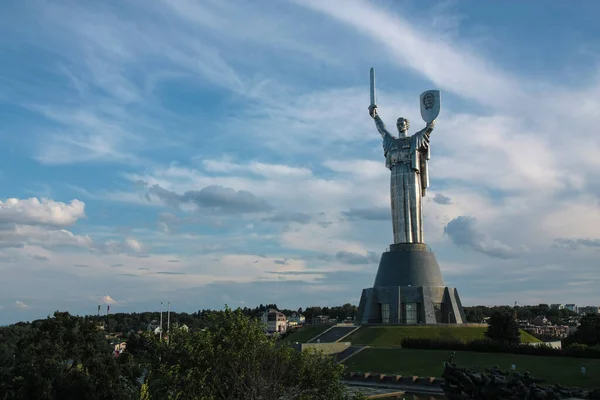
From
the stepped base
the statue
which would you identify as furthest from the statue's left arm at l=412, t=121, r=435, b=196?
the stepped base

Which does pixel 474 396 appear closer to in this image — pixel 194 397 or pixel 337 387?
pixel 337 387

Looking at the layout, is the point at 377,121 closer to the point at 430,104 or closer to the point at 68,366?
the point at 430,104

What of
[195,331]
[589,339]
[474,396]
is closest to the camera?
[195,331]

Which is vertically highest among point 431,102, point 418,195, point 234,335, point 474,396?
point 431,102

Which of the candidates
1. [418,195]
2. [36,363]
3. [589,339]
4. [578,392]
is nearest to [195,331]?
[36,363]

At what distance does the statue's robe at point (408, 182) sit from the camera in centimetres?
5559

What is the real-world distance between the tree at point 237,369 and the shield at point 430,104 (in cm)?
4408

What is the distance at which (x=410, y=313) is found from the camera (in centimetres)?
5228

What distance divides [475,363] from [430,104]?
93.9 feet

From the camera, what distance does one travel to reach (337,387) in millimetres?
14664

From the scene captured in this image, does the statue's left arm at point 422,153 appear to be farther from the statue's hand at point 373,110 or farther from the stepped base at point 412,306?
the stepped base at point 412,306

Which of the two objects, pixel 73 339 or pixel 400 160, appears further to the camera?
pixel 400 160

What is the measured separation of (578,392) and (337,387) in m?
12.0

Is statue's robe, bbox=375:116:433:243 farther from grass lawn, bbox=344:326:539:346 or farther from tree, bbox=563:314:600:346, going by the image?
tree, bbox=563:314:600:346
